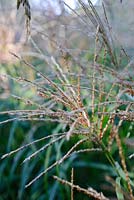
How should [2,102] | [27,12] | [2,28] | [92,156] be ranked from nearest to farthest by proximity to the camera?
[27,12] < [92,156] < [2,102] < [2,28]

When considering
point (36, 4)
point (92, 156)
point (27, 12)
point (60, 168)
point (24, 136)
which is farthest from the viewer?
point (36, 4)

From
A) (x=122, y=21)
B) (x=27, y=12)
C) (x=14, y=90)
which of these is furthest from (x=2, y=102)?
(x=27, y=12)

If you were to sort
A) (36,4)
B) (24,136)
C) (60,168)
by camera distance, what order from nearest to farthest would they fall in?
1. (60,168)
2. (24,136)
3. (36,4)

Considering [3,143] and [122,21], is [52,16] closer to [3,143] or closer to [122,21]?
[122,21]

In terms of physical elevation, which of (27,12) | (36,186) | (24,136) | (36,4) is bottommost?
(36,186)

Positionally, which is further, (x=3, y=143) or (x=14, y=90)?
(x=14, y=90)

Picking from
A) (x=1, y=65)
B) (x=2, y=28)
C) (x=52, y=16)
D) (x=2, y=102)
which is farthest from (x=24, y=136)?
(x=2, y=28)

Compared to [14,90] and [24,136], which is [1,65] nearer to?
[14,90]

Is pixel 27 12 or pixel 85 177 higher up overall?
pixel 27 12

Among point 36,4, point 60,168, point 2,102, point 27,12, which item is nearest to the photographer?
point 27,12
